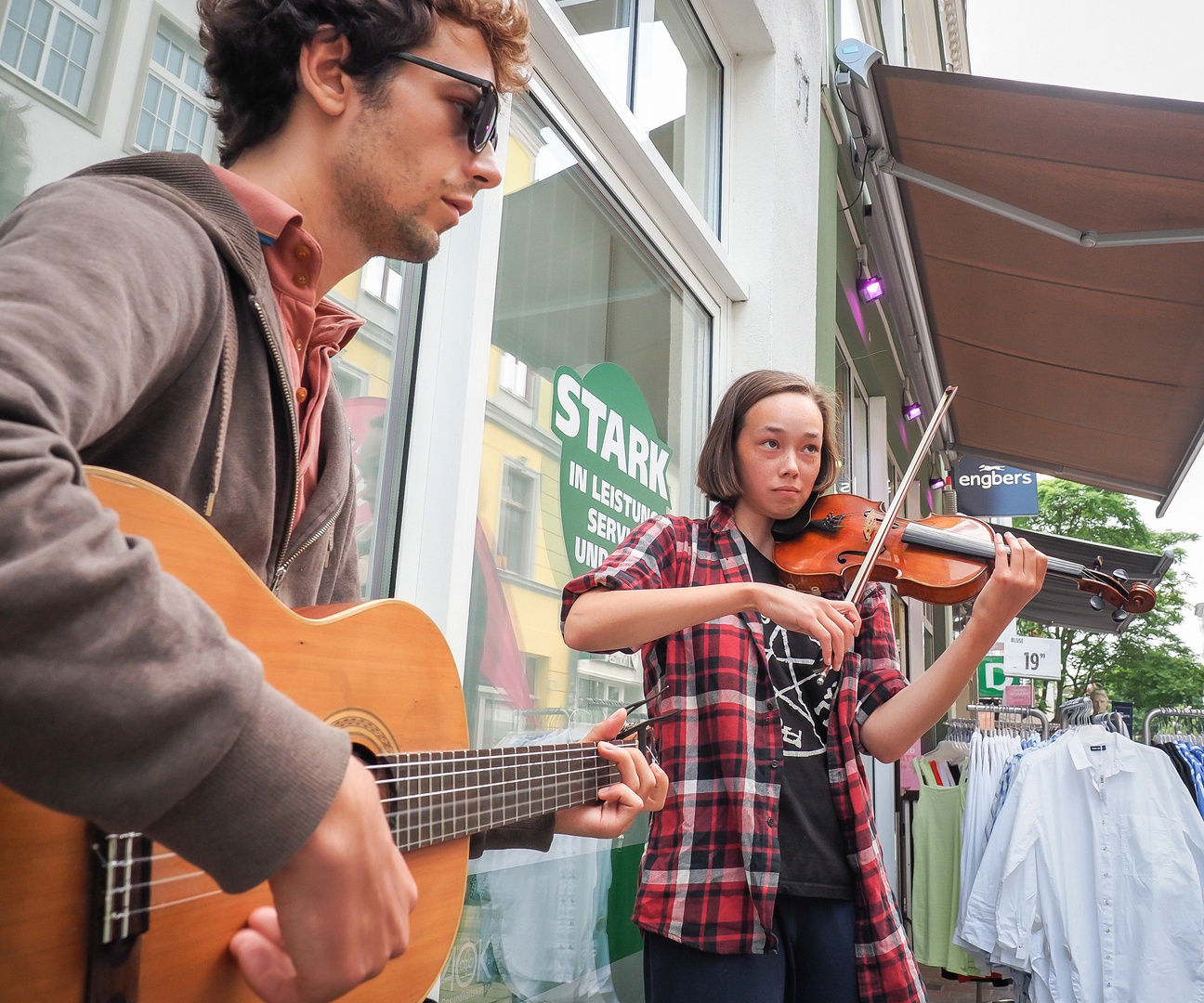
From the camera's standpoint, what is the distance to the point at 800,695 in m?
1.77

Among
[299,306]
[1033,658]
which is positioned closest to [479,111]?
[299,306]

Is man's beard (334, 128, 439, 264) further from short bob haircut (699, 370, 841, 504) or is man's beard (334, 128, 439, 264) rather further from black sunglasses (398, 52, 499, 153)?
short bob haircut (699, 370, 841, 504)

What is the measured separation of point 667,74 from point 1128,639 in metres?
25.7

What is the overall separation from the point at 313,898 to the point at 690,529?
4.57ft

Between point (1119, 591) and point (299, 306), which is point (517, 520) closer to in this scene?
point (299, 306)

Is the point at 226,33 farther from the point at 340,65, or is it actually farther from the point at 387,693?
the point at 387,693

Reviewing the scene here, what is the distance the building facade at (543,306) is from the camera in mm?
1382

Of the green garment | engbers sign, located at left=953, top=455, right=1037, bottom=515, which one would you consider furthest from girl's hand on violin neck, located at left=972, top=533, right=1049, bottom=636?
engbers sign, located at left=953, top=455, right=1037, bottom=515

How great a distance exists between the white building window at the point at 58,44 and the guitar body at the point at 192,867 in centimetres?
81

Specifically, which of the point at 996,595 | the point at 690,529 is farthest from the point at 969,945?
the point at 690,529

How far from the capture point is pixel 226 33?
1130 millimetres

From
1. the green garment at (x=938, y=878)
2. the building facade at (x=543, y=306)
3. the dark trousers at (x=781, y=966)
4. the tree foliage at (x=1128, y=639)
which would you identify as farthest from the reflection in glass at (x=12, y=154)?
the tree foliage at (x=1128, y=639)

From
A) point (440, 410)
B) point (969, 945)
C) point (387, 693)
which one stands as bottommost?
point (969, 945)

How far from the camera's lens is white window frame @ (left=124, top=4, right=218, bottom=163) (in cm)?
133
